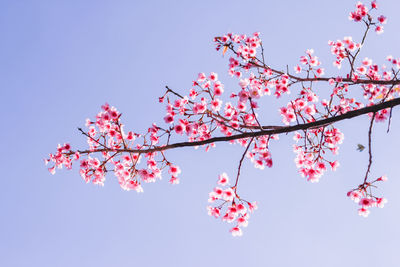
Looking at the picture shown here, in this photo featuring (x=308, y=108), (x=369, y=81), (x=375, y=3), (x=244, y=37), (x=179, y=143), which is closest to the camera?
(x=179, y=143)

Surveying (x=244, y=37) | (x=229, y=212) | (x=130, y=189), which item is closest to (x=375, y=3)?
(x=244, y=37)

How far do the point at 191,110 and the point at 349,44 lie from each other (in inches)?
251

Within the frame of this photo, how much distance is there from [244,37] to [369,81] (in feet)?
11.9

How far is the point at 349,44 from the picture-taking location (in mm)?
9500

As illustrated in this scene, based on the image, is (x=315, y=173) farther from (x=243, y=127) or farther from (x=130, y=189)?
(x=130, y=189)

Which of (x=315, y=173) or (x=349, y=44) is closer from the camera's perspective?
(x=315, y=173)

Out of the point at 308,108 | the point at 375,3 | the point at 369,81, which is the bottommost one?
the point at 308,108

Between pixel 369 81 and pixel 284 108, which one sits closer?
pixel 284 108

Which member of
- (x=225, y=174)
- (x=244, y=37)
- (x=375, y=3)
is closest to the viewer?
(x=225, y=174)

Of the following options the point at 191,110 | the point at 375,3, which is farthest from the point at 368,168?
the point at 375,3

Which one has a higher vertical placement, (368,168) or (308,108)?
(308,108)

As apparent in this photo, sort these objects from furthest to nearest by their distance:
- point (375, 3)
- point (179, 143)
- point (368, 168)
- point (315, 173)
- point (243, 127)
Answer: point (375, 3), point (315, 173), point (243, 127), point (179, 143), point (368, 168)

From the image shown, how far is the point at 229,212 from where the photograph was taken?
5383 millimetres

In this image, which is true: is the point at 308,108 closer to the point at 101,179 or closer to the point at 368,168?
the point at 368,168
